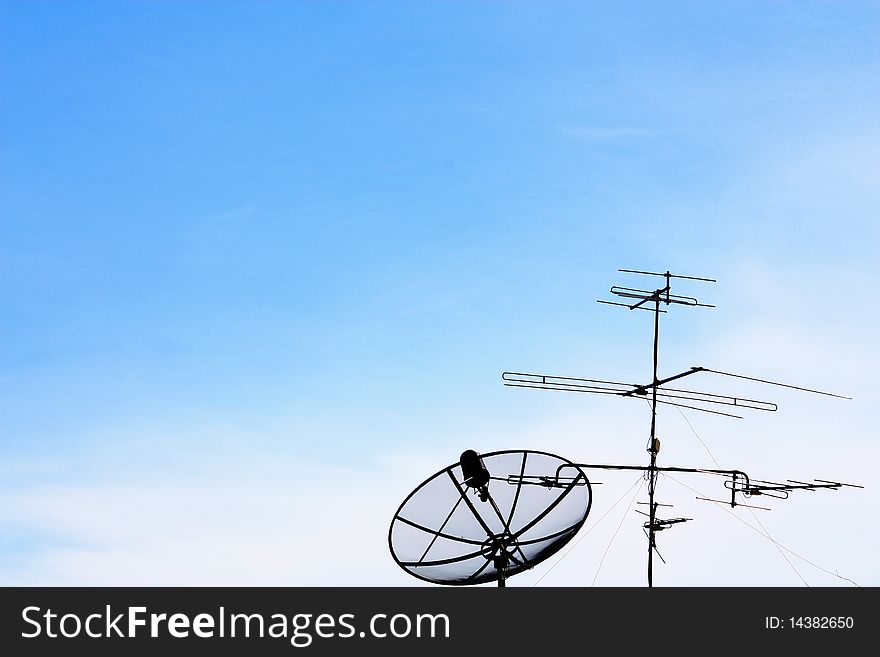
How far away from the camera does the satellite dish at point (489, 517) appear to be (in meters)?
20.1

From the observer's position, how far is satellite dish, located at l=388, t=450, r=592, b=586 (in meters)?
20.1

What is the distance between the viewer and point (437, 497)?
2052 cm

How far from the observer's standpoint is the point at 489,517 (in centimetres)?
2050
